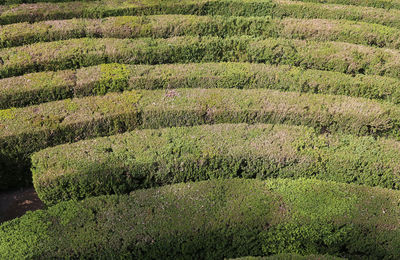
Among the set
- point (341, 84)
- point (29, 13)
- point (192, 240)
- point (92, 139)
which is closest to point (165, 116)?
point (92, 139)

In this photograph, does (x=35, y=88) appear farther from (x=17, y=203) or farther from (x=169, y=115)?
(x=169, y=115)

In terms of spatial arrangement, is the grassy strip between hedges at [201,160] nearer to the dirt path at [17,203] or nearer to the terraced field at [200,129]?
the terraced field at [200,129]

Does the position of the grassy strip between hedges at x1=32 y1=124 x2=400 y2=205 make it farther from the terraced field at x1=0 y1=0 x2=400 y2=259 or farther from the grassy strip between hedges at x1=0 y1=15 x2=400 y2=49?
the grassy strip between hedges at x1=0 y1=15 x2=400 y2=49

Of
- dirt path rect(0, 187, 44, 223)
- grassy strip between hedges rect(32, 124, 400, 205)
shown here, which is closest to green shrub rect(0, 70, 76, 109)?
grassy strip between hedges rect(32, 124, 400, 205)

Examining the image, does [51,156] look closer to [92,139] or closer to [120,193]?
[92,139]

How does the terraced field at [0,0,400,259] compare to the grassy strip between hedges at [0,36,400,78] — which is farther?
the grassy strip between hedges at [0,36,400,78]

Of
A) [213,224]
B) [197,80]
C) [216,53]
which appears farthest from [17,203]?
[216,53]
